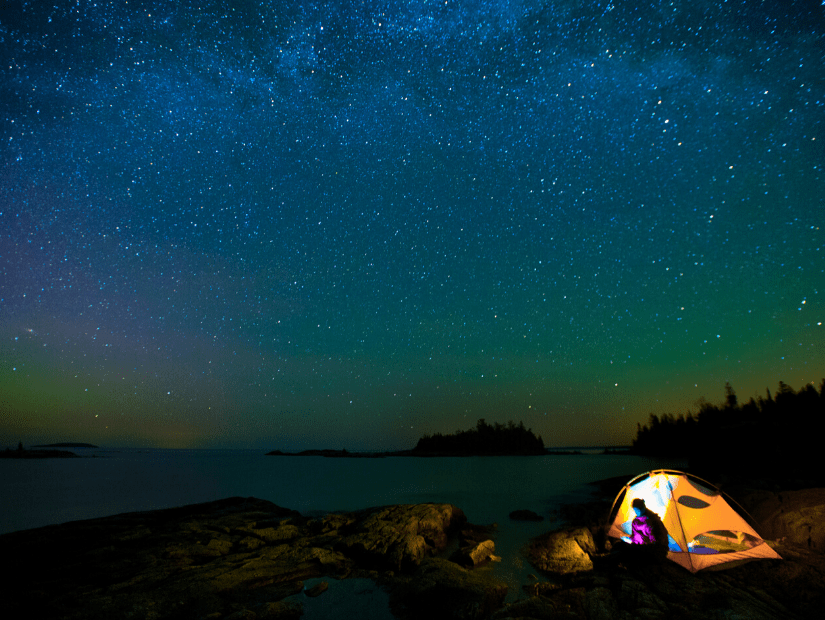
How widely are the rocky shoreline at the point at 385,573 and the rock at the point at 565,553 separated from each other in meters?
0.05

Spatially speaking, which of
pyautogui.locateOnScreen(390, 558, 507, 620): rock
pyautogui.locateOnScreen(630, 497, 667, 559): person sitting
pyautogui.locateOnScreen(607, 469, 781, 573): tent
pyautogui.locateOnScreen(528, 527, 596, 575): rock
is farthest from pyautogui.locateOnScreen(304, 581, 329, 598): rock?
pyautogui.locateOnScreen(607, 469, 781, 573): tent

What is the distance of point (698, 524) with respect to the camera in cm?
1048

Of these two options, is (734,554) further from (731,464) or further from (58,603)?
(731,464)

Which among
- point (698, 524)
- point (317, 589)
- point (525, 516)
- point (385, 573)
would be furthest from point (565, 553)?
point (525, 516)

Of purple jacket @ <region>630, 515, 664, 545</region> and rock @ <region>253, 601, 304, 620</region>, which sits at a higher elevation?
purple jacket @ <region>630, 515, 664, 545</region>

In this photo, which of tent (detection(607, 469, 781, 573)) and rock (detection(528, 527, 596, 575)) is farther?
rock (detection(528, 527, 596, 575))

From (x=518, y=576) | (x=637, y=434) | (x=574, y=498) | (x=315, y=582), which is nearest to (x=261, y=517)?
(x=315, y=582)

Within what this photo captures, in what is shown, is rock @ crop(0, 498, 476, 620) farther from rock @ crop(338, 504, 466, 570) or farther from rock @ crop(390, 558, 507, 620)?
rock @ crop(390, 558, 507, 620)

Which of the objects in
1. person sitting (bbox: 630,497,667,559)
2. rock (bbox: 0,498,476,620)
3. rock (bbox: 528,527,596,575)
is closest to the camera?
rock (bbox: 0,498,476,620)

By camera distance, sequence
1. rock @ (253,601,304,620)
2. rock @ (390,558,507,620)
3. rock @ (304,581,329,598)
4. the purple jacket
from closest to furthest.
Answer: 1. rock @ (390,558,507,620)
2. rock @ (253,601,304,620)
3. the purple jacket
4. rock @ (304,581,329,598)

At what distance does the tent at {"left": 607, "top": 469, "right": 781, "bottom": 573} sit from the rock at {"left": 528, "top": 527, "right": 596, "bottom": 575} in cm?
132

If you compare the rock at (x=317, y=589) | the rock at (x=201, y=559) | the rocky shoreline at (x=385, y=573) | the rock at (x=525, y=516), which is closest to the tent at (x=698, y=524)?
the rocky shoreline at (x=385, y=573)

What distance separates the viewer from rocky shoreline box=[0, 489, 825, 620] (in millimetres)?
8102

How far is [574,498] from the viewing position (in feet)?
104
